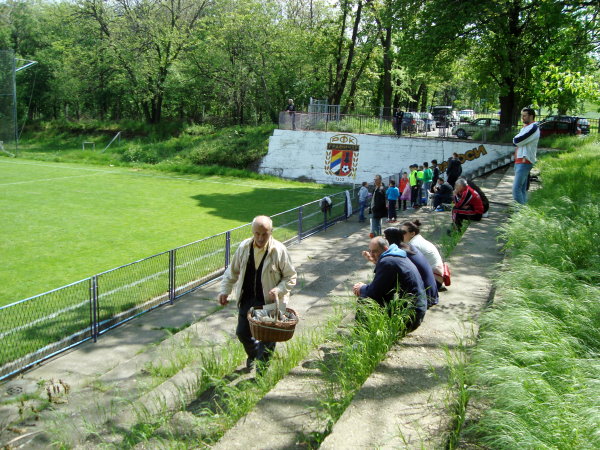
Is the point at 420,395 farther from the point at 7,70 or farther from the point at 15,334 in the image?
the point at 7,70

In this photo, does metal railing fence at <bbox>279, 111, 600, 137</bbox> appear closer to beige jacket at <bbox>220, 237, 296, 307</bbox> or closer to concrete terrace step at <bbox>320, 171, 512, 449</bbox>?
concrete terrace step at <bbox>320, 171, 512, 449</bbox>

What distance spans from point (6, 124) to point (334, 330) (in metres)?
37.6

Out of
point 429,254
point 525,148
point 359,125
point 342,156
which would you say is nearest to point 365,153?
point 342,156

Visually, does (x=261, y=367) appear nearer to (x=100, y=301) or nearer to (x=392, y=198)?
(x=100, y=301)

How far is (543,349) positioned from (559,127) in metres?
28.7

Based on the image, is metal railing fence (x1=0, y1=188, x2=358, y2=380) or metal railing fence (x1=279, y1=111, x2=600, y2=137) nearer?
metal railing fence (x1=0, y1=188, x2=358, y2=380)

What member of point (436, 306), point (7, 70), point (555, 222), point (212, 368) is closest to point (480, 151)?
point (555, 222)

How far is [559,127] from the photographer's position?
97.6 feet

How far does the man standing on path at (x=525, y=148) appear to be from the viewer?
9.48 metres

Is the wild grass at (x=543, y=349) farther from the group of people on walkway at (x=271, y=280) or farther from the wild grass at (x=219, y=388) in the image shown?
the wild grass at (x=219, y=388)

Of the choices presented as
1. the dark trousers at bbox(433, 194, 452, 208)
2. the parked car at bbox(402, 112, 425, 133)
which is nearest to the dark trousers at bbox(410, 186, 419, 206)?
the dark trousers at bbox(433, 194, 452, 208)

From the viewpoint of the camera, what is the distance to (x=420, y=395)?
4328 mm

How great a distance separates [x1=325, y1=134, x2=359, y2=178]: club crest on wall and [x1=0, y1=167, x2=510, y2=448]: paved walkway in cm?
1627

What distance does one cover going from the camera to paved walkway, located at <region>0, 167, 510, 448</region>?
4.32m
